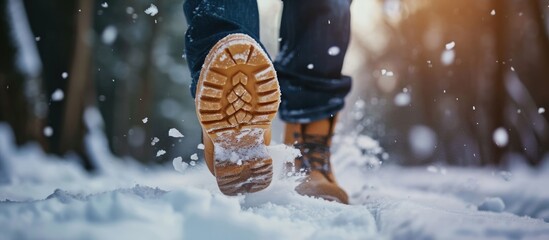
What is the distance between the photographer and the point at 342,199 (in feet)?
6.38

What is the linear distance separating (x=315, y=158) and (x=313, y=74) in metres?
0.32

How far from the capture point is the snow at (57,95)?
5.65 metres

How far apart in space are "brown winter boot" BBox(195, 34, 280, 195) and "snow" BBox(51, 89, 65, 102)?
4.48m

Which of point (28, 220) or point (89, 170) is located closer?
point (28, 220)

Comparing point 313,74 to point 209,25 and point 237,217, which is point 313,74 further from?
point 237,217

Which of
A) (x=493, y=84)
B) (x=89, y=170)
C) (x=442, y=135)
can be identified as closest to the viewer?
(x=89, y=170)

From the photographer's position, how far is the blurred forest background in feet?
17.7

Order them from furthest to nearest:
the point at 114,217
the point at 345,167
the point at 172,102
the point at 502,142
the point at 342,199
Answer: the point at 172,102 → the point at 502,142 → the point at 345,167 → the point at 342,199 → the point at 114,217

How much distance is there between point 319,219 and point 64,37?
15.7ft

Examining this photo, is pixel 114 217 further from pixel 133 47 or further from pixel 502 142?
pixel 133 47

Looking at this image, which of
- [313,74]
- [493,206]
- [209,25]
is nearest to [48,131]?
[313,74]

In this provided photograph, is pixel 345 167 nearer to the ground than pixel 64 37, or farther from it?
nearer to the ground

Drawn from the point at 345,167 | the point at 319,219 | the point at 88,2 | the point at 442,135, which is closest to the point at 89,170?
the point at 88,2

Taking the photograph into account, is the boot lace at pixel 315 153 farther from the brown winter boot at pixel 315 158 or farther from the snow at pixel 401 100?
the snow at pixel 401 100
